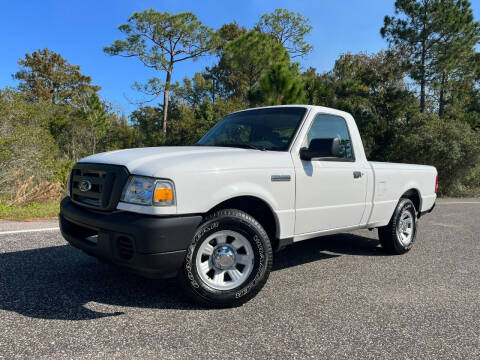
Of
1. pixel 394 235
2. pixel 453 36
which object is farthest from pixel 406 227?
pixel 453 36

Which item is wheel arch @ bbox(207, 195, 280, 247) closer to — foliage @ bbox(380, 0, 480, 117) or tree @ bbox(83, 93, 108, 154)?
foliage @ bbox(380, 0, 480, 117)

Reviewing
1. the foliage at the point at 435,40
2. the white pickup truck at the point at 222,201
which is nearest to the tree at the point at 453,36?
the foliage at the point at 435,40

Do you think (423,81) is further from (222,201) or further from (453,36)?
(222,201)

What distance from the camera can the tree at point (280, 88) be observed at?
830 inches

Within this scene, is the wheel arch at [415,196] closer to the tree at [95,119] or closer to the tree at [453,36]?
the tree at [453,36]

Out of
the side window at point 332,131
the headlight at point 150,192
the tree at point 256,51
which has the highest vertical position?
the tree at point 256,51

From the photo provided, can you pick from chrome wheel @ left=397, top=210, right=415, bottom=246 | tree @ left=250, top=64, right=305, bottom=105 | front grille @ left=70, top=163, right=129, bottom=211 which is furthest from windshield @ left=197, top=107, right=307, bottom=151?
tree @ left=250, top=64, right=305, bottom=105

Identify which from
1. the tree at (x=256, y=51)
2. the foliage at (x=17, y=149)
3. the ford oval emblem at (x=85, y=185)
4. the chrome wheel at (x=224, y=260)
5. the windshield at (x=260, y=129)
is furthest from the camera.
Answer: the tree at (x=256, y=51)

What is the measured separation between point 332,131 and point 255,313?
2.36m

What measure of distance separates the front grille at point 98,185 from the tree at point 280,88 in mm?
18341

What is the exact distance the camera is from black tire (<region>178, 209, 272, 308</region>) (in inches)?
119

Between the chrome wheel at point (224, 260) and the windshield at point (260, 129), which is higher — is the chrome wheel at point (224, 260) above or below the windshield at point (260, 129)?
below

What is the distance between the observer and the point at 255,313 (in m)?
3.08

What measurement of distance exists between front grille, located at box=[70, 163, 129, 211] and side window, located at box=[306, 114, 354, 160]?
6.56 feet
